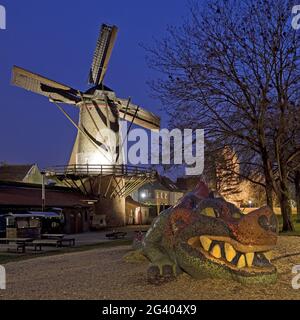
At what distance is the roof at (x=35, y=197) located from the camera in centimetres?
3297

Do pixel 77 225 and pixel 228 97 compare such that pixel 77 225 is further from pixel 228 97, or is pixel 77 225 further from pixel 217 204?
pixel 217 204

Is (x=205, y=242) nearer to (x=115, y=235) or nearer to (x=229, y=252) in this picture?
(x=229, y=252)

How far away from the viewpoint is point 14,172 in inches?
2069

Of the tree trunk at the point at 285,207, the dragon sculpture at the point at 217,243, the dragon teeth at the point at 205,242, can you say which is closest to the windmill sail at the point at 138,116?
the tree trunk at the point at 285,207

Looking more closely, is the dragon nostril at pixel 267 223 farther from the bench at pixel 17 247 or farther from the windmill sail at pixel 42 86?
the windmill sail at pixel 42 86

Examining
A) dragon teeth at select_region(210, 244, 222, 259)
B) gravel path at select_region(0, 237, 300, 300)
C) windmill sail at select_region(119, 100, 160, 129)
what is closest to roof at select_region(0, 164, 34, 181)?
windmill sail at select_region(119, 100, 160, 129)

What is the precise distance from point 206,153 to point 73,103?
82.3 feet

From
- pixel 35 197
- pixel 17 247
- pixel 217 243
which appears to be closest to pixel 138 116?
pixel 35 197

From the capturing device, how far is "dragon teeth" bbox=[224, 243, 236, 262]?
320 inches

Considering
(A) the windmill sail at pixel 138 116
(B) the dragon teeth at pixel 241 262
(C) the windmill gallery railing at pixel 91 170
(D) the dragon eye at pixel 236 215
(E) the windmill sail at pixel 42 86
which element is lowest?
(B) the dragon teeth at pixel 241 262

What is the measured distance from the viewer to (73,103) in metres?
42.2

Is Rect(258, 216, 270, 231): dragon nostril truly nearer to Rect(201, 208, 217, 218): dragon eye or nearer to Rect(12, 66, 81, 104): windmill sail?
Rect(201, 208, 217, 218): dragon eye
